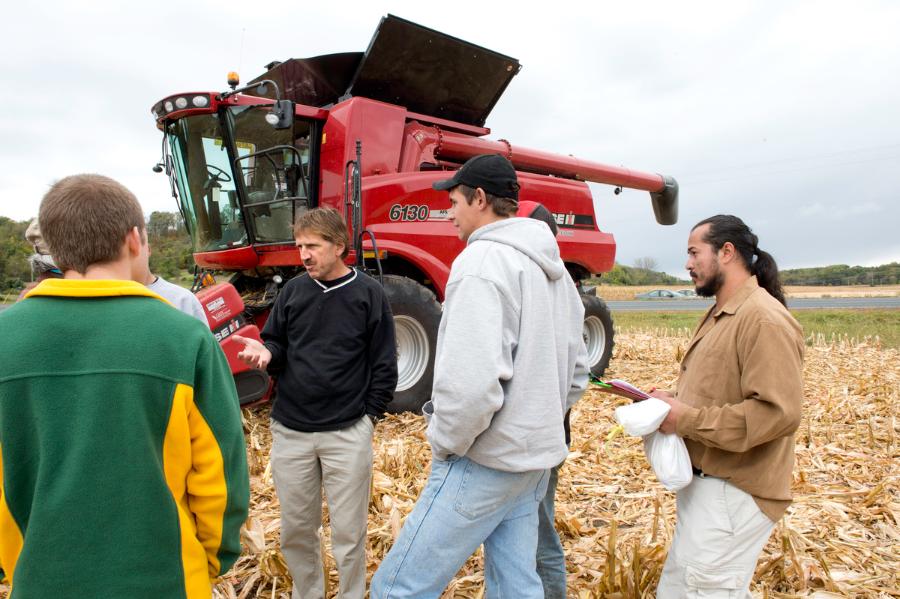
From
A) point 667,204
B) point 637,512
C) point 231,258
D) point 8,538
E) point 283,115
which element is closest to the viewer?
point 8,538

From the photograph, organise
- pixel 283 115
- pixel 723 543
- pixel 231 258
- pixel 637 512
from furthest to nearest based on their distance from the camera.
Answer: pixel 231 258 → pixel 283 115 → pixel 637 512 → pixel 723 543

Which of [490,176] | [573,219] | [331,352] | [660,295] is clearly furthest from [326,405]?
[660,295]

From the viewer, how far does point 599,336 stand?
28.2ft

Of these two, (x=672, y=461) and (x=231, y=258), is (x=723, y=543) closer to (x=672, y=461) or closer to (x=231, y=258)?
(x=672, y=461)

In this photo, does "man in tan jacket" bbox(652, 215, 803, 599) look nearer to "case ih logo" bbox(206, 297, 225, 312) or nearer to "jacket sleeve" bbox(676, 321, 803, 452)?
"jacket sleeve" bbox(676, 321, 803, 452)

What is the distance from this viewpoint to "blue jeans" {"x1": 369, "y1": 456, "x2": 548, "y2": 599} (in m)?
1.86

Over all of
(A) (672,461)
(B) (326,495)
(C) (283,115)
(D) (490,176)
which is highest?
(C) (283,115)

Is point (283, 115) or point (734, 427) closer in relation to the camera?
point (734, 427)

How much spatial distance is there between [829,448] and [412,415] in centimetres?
359

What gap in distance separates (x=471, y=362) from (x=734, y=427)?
1.01m

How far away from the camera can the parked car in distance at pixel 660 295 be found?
4540 centimetres

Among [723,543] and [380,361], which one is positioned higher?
[380,361]

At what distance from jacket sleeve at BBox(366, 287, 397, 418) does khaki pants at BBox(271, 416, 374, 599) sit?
4.4 inches

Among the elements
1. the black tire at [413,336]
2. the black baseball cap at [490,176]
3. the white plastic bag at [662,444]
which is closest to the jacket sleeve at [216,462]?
the black baseball cap at [490,176]
